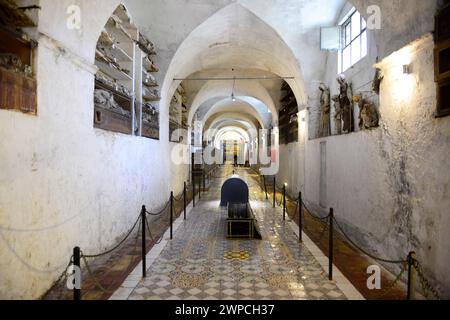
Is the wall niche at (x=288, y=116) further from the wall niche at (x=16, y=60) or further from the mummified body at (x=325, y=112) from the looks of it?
the wall niche at (x=16, y=60)

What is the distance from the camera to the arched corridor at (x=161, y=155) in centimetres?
431

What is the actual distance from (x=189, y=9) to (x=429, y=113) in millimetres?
7011

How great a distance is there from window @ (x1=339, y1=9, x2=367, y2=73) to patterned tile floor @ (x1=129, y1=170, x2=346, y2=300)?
4704 mm

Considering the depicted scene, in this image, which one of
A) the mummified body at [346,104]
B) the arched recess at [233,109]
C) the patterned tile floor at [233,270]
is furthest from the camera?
the arched recess at [233,109]

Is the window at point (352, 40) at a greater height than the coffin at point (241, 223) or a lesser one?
greater

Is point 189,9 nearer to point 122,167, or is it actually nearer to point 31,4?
point 122,167

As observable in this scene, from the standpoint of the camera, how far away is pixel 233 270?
603 cm

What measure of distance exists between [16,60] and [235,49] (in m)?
9.57

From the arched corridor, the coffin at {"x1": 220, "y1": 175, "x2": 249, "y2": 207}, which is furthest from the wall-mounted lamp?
the coffin at {"x1": 220, "y1": 175, "x2": 249, "y2": 207}

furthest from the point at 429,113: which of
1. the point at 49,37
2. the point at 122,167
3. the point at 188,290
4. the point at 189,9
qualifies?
the point at 189,9

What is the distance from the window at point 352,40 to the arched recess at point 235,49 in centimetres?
184

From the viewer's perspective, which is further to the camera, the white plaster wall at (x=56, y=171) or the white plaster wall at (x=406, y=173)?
the white plaster wall at (x=406, y=173)

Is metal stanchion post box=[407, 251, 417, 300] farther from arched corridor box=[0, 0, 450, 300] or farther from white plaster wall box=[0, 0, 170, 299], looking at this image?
white plaster wall box=[0, 0, 170, 299]

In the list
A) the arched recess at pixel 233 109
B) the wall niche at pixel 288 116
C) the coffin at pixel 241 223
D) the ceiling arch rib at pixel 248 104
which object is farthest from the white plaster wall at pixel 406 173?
the arched recess at pixel 233 109
